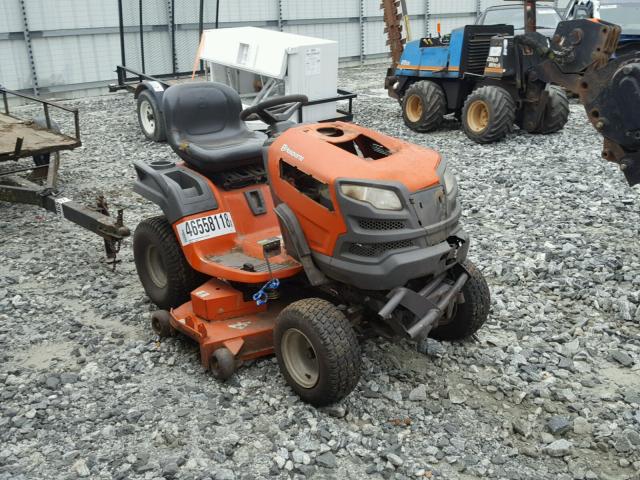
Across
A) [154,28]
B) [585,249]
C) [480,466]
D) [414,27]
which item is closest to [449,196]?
[480,466]

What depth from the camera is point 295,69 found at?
9188mm

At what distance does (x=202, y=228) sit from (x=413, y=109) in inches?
283

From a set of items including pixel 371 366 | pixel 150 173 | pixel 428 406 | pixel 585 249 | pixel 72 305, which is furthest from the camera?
pixel 585 249

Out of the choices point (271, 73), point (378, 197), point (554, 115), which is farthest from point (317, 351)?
point (554, 115)

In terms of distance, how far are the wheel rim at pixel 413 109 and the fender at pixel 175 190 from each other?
21.9 feet

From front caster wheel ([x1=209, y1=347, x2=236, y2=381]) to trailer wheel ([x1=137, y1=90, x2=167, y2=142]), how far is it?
6.33m

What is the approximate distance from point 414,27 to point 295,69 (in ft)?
43.7

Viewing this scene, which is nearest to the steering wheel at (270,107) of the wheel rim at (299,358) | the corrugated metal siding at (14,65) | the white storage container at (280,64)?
the wheel rim at (299,358)

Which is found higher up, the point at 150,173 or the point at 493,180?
the point at 150,173

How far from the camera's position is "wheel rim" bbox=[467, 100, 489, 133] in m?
9.30

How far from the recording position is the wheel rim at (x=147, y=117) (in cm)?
961

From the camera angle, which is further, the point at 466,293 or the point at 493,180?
the point at 493,180

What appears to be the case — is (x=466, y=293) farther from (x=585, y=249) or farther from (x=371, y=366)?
(x=585, y=249)

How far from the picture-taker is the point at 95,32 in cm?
1387
